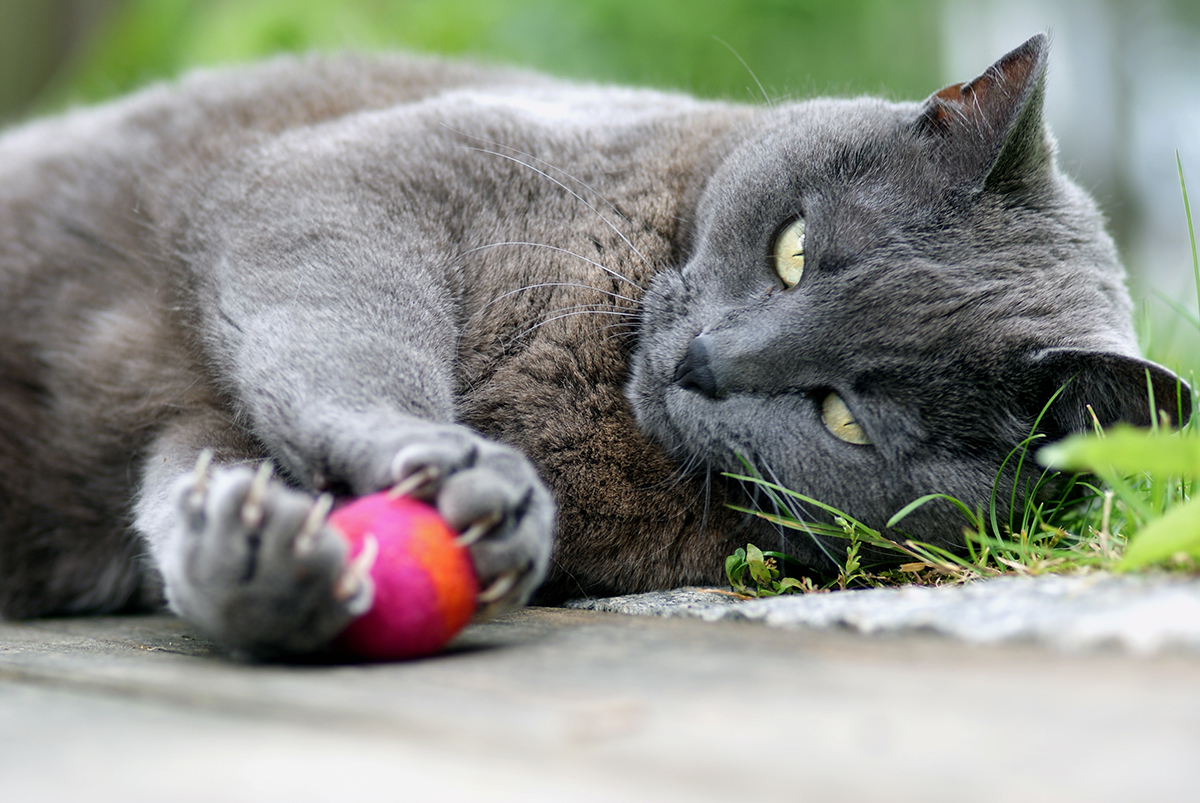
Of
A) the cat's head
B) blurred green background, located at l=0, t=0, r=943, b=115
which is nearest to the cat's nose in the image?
the cat's head

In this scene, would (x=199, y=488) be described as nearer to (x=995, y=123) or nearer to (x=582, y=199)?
(x=582, y=199)

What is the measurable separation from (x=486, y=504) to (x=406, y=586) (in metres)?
0.14

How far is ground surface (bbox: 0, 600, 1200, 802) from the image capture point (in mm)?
636

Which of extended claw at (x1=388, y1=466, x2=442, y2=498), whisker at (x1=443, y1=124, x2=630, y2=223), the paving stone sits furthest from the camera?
whisker at (x1=443, y1=124, x2=630, y2=223)

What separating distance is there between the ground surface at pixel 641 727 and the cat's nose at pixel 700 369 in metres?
0.60

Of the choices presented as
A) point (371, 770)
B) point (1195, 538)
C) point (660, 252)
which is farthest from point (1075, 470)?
point (371, 770)

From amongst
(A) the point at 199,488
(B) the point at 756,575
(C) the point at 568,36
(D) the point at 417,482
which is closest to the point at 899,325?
(B) the point at 756,575

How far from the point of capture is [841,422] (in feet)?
4.96

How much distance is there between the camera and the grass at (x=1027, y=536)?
49.0 inches

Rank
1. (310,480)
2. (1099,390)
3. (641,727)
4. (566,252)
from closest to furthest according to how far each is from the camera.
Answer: (641,727), (310,480), (1099,390), (566,252)

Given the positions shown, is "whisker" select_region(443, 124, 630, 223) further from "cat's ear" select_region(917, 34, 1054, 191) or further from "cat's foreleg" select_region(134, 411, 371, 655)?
"cat's foreleg" select_region(134, 411, 371, 655)

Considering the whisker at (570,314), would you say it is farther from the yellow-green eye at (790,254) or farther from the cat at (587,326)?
the yellow-green eye at (790,254)

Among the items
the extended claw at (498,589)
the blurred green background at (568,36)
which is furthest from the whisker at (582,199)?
the blurred green background at (568,36)

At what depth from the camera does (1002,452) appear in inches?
59.9
